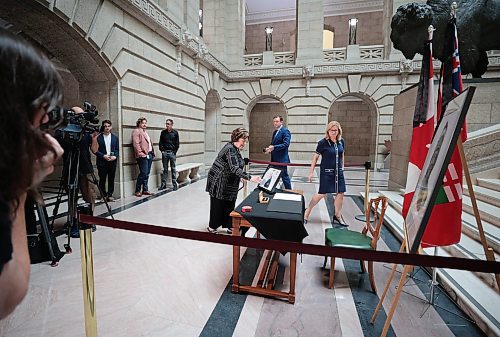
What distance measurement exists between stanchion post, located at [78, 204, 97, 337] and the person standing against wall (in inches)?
205

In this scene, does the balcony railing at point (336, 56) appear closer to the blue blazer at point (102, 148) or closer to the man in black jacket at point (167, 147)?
the man in black jacket at point (167, 147)

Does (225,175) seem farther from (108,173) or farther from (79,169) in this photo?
(108,173)

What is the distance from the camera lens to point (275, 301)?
2.66 m

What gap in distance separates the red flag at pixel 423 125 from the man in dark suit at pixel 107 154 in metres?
5.41

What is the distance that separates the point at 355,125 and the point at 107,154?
54.0 feet

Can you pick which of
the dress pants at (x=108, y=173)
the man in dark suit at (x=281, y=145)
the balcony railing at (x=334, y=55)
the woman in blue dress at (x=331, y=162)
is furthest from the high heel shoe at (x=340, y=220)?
the balcony railing at (x=334, y=55)

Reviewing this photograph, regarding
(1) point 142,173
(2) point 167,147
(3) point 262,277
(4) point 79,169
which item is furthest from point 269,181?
(2) point 167,147

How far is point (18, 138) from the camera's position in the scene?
0.64 metres

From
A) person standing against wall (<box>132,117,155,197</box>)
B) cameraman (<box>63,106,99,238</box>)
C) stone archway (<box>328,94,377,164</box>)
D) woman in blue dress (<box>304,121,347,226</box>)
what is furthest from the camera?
stone archway (<box>328,94,377,164</box>)

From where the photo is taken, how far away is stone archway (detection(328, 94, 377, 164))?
1867 centimetres

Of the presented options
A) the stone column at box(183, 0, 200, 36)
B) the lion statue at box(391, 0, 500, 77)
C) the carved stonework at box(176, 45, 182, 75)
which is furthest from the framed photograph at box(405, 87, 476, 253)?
the stone column at box(183, 0, 200, 36)

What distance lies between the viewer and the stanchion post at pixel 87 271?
176 centimetres

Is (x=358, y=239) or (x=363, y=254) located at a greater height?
(x=363, y=254)

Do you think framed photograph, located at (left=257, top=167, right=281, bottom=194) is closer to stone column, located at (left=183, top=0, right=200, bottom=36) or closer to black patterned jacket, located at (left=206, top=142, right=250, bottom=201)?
black patterned jacket, located at (left=206, top=142, right=250, bottom=201)
